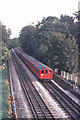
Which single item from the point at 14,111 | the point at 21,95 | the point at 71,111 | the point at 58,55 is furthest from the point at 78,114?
the point at 58,55

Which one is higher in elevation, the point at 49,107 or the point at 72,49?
the point at 72,49

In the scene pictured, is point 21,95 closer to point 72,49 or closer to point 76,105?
point 76,105

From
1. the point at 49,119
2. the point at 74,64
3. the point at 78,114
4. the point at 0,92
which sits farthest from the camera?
the point at 74,64

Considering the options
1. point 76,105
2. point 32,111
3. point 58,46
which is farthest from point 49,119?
point 58,46

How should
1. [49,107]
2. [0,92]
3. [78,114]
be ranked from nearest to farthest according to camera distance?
[78,114] → [49,107] → [0,92]

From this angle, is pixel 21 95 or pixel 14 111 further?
pixel 21 95

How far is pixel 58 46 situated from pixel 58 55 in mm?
1724

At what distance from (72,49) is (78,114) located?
1695 cm

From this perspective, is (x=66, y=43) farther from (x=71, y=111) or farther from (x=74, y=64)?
(x=71, y=111)

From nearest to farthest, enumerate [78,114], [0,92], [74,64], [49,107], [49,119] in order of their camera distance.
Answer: [49,119]
[78,114]
[49,107]
[0,92]
[74,64]

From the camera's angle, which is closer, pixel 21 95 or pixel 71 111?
pixel 71 111

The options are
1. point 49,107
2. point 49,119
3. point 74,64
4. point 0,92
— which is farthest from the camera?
point 74,64

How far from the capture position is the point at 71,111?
51.9 ft

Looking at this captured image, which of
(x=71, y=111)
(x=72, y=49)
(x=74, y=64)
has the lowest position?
(x=71, y=111)
